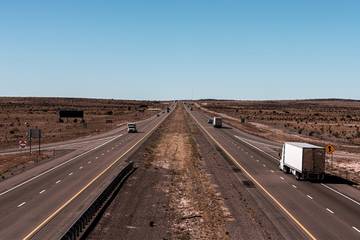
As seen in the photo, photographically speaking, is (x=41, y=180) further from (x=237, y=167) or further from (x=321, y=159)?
(x=321, y=159)

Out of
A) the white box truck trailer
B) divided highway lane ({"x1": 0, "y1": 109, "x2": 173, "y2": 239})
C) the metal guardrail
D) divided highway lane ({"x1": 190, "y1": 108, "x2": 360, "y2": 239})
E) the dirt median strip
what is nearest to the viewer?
the metal guardrail

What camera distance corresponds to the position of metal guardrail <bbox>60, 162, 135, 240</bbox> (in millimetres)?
24753

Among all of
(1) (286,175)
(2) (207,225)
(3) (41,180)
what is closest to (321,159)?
(1) (286,175)

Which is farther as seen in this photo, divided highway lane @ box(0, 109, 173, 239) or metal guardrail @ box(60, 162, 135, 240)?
divided highway lane @ box(0, 109, 173, 239)

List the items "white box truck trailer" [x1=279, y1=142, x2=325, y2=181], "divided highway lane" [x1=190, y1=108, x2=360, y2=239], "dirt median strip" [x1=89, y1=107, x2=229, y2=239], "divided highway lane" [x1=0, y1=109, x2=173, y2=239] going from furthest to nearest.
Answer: "white box truck trailer" [x1=279, y1=142, x2=325, y2=181], "divided highway lane" [x1=190, y1=108, x2=360, y2=239], "divided highway lane" [x1=0, y1=109, x2=173, y2=239], "dirt median strip" [x1=89, y1=107, x2=229, y2=239]

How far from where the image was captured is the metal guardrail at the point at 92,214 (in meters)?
24.8

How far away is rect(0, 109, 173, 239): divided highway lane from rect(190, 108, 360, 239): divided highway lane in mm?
12812

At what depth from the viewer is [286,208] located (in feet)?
114

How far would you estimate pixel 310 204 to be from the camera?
1432 inches

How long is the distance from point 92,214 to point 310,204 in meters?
14.8

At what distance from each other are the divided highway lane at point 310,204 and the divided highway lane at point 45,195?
12.8 m

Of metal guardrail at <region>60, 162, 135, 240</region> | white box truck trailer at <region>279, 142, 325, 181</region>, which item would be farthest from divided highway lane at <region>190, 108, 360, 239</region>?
metal guardrail at <region>60, 162, 135, 240</region>

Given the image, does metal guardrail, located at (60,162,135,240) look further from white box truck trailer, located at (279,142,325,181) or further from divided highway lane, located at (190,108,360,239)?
white box truck trailer, located at (279,142,325,181)

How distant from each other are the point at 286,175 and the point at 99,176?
1720 centimetres
